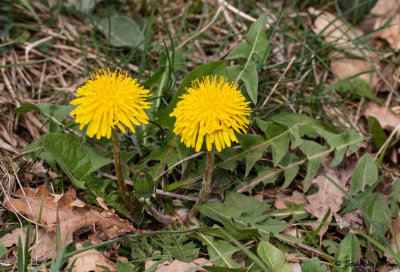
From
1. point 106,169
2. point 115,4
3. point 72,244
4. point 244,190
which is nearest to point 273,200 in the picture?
point 244,190

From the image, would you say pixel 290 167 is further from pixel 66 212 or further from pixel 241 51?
pixel 66 212

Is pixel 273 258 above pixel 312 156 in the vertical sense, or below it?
below

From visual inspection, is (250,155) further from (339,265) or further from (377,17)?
(377,17)

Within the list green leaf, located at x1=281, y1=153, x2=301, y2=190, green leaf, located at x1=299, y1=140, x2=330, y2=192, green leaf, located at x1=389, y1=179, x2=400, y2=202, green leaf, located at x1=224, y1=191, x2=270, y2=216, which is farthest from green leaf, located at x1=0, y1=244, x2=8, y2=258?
green leaf, located at x1=389, y1=179, x2=400, y2=202

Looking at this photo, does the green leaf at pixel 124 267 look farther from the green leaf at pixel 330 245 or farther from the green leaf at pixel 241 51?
the green leaf at pixel 241 51

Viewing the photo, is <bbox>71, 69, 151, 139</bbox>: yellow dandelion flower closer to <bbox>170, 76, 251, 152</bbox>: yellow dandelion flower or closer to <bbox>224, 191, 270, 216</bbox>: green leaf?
<bbox>170, 76, 251, 152</bbox>: yellow dandelion flower

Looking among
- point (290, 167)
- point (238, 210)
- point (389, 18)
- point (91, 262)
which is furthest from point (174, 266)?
point (389, 18)
